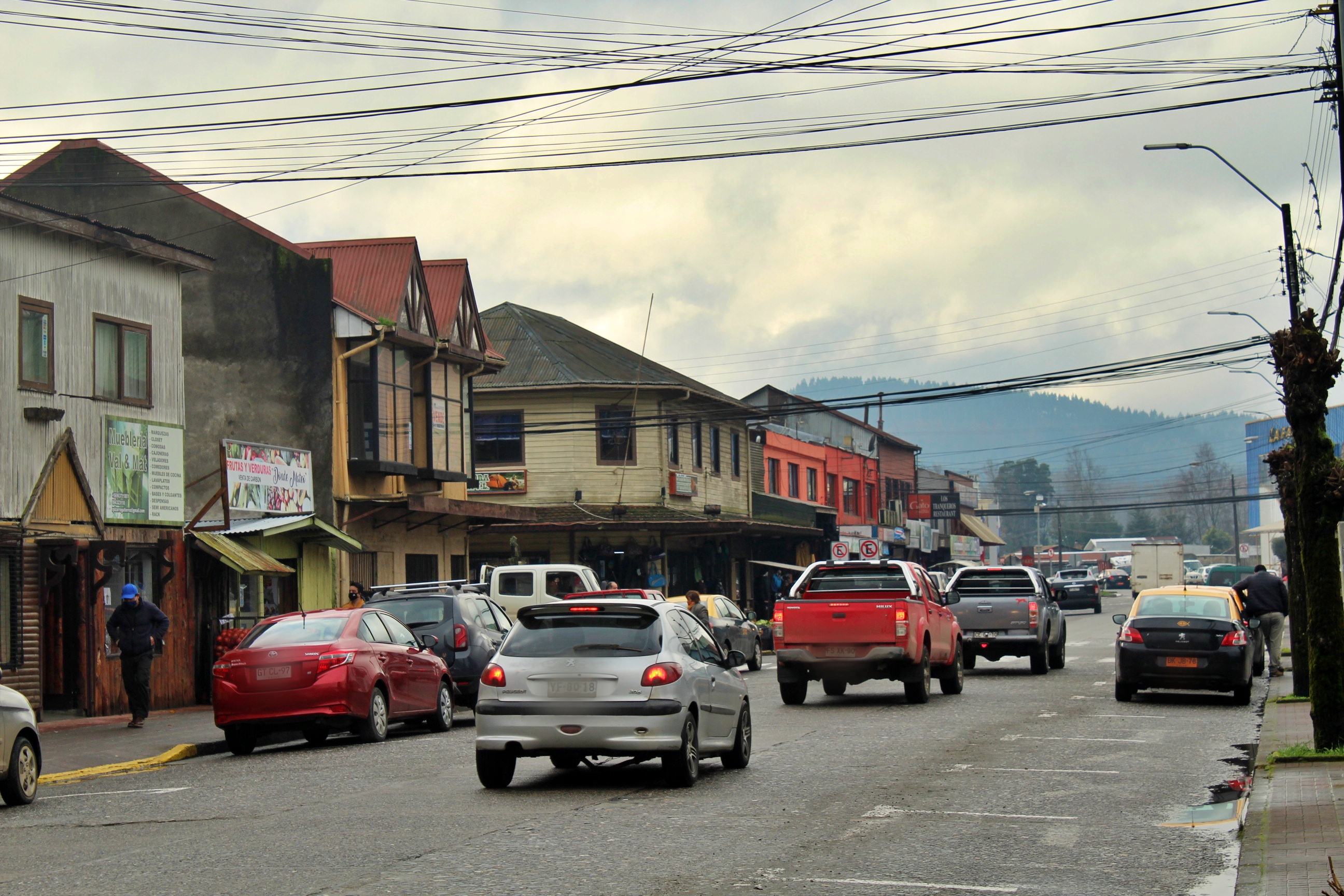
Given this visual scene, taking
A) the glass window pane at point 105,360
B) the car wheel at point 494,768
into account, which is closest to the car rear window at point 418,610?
the glass window pane at point 105,360

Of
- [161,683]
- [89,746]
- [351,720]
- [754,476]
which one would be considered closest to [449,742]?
[351,720]

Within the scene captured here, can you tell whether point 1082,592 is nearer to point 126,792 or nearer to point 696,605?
point 696,605

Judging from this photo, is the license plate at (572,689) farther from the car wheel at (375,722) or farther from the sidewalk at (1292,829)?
the car wheel at (375,722)

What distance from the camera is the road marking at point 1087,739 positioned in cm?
1559

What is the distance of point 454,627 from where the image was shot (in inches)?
807

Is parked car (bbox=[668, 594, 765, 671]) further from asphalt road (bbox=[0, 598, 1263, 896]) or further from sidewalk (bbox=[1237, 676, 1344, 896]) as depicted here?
sidewalk (bbox=[1237, 676, 1344, 896])

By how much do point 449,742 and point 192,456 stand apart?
43.1ft

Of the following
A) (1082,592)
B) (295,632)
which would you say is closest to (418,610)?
(295,632)

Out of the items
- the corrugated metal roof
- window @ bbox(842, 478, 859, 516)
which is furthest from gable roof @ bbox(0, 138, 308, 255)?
window @ bbox(842, 478, 859, 516)

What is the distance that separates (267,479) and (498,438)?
17.9 meters

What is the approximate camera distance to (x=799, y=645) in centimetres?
2058

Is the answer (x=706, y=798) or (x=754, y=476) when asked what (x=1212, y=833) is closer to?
(x=706, y=798)

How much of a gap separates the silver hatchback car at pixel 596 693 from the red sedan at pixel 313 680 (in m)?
4.38

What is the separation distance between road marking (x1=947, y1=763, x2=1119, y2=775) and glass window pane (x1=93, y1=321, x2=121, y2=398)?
47.4 feet
